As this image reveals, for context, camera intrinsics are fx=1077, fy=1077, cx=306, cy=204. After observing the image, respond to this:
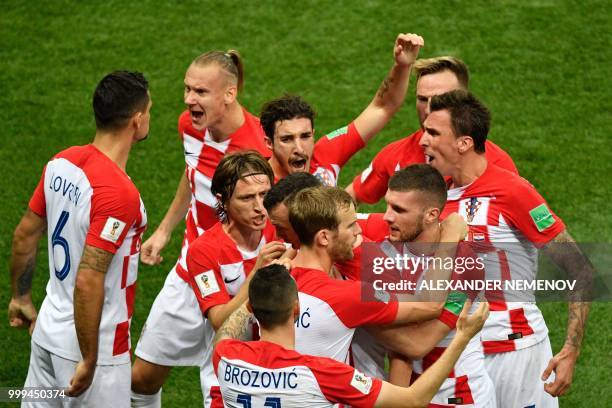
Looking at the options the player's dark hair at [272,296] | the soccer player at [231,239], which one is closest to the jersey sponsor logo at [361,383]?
the player's dark hair at [272,296]

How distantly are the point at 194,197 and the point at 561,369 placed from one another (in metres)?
2.49

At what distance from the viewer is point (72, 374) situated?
17.4 feet

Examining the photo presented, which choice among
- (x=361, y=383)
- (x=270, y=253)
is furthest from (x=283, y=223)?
(x=361, y=383)

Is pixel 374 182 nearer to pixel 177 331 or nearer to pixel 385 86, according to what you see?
pixel 385 86

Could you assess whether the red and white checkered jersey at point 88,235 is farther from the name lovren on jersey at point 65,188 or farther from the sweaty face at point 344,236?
the sweaty face at point 344,236

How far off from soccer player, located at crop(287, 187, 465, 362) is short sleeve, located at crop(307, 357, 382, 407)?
1.00ft

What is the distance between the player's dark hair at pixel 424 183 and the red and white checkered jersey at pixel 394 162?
748 millimetres

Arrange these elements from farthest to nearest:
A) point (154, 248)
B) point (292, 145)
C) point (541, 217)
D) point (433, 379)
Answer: point (154, 248) → point (292, 145) → point (541, 217) → point (433, 379)

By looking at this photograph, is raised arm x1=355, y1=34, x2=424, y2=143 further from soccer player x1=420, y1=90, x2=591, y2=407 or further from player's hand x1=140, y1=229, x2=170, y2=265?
player's hand x1=140, y1=229, x2=170, y2=265

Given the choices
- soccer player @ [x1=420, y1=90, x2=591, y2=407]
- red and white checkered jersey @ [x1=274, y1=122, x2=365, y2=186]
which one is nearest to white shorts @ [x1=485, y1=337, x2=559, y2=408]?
soccer player @ [x1=420, y1=90, x2=591, y2=407]

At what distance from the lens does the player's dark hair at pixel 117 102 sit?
5258 mm

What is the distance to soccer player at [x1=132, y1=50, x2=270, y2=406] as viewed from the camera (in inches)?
245

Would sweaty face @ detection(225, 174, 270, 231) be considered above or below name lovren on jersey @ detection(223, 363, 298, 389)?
above

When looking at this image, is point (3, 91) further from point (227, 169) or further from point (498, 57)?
point (227, 169)
